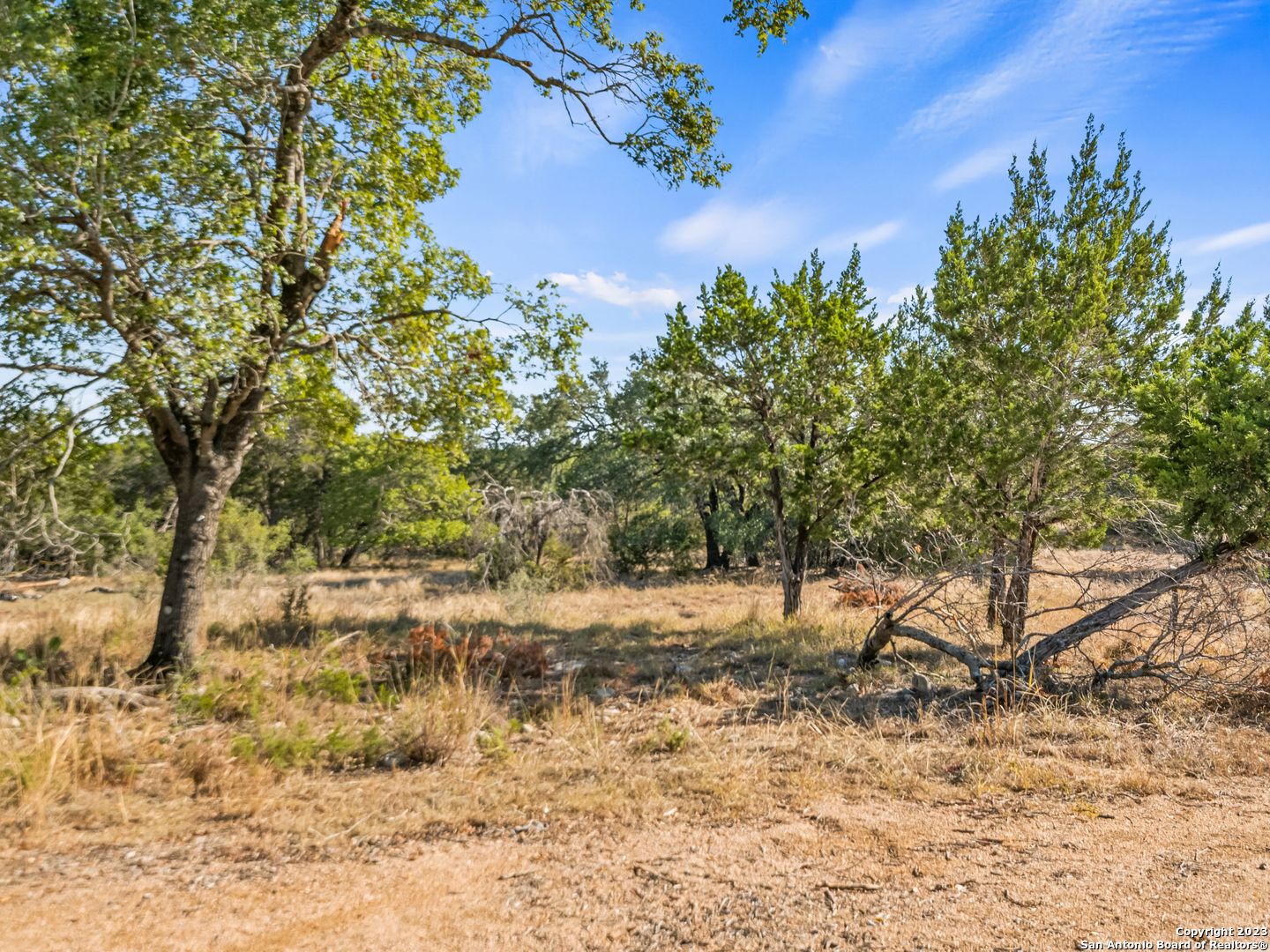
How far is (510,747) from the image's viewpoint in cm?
559

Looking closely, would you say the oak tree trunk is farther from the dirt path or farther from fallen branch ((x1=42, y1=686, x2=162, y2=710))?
the dirt path

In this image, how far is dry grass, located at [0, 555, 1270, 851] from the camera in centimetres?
419

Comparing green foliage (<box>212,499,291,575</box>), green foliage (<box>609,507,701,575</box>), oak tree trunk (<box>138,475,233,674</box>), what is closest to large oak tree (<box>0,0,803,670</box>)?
oak tree trunk (<box>138,475,233,674</box>)

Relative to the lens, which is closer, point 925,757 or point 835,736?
point 925,757

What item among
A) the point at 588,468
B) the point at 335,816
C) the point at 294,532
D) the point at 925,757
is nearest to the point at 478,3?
the point at 335,816

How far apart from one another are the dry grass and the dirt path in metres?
0.36

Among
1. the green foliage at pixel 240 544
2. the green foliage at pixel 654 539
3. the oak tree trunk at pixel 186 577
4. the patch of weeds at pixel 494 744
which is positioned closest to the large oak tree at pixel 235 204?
the oak tree trunk at pixel 186 577

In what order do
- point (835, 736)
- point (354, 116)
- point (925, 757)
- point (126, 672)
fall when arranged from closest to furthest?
1. point (925, 757)
2. point (835, 736)
3. point (126, 672)
4. point (354, 116)

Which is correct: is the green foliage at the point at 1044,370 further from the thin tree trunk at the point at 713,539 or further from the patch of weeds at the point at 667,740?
the thin tree trunk at the point at 713,539

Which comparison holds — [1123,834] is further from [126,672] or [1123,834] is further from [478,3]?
[478,3]

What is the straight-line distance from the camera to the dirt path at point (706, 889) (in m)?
2.83

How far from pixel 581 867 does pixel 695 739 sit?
233 cm

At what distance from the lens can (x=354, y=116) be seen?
8039 millimetres

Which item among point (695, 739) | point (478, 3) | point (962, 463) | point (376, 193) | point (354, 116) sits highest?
point (478, 3)
